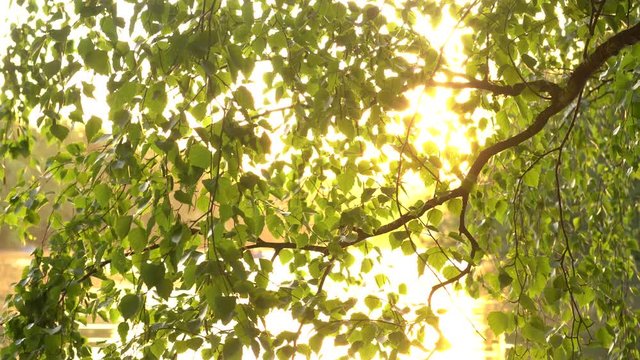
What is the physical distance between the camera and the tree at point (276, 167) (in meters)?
1.12

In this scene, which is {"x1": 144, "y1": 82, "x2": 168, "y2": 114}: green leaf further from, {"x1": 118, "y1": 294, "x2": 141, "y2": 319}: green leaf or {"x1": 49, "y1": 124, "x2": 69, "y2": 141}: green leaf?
{"x1": 49, "y1": 124, "x2": 69, "y2": 141}: green leaf

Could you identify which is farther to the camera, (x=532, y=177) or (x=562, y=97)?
(x=532, y=177)

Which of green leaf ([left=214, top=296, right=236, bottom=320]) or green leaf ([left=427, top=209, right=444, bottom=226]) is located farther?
green leaf ([left=427, top=209, right=444, bottom=226])

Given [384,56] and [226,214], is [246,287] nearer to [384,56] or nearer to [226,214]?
[226,214]

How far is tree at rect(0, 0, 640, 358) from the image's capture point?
1118 mm

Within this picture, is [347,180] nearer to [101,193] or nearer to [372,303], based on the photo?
[372,303]

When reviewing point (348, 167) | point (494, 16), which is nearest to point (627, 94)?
point (494, 16)

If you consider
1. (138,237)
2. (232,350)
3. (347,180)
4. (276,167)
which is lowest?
→ (232,350)

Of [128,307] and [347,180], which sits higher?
[347,180]

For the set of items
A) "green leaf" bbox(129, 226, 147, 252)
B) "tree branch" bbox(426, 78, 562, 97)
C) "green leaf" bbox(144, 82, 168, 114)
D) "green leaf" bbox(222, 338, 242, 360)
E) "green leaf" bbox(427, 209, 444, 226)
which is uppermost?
"tree branch" bbox(426, 78, 562, 97)

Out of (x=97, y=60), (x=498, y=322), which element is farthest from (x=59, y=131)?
(x=498, y=322)

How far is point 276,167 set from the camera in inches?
79.9

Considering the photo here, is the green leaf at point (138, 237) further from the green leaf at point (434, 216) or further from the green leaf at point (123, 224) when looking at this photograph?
the green leaf at point (434, 216)

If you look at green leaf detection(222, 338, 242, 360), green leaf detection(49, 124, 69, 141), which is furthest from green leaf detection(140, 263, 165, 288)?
green leaf detection(49, 124, 69, 141)
